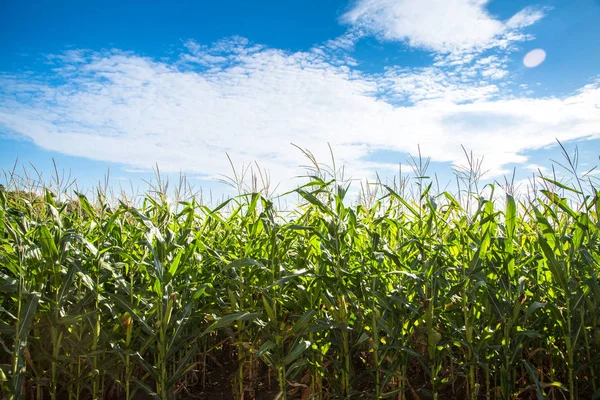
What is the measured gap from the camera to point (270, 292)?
3.28m

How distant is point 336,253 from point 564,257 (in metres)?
1.65

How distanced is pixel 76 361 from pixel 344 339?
6.38ft

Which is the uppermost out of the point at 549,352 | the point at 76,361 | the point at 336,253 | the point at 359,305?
the point at 336,253

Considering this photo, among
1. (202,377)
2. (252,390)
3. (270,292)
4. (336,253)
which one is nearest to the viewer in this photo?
(336,253)

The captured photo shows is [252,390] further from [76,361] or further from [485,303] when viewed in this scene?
[485,303]

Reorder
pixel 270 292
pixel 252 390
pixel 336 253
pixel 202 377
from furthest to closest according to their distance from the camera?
pixel 202 377
pixel 252 390
pixel 270 292
pixel 336 253

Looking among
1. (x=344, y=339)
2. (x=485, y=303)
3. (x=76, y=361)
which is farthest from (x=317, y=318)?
(x=76, y=361)

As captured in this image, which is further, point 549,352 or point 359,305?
point 549,352

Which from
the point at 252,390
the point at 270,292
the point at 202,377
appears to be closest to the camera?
the point at 270,292

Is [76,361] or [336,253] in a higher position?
[336,253]

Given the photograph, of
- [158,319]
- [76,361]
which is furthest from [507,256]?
[76,361]

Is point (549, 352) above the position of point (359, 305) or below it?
below

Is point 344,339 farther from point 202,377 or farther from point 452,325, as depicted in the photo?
point 202,377

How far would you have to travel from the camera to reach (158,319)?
304 cm
